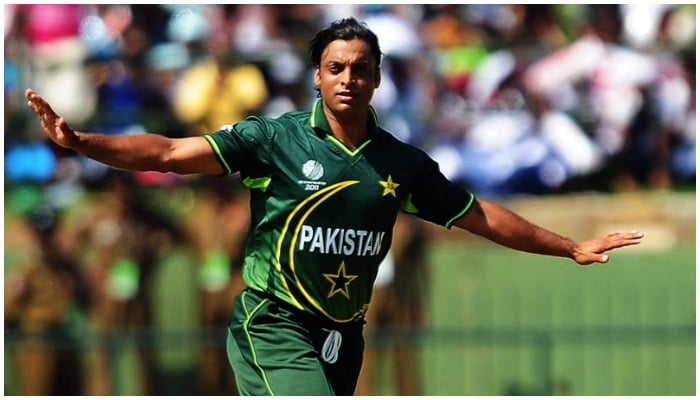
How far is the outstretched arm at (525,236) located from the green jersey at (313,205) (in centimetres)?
57

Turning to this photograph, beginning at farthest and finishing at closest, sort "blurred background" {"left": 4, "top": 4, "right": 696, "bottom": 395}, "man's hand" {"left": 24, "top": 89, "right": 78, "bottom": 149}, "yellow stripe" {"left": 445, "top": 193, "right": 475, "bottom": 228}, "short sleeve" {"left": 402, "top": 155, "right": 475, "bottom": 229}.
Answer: "blurred background" {"left": 4, "top": 4, "right": 696, "bottom": 395} < "yellow stripe" {"left": 445, "top": 193, "right": 475, "bottom": 228} < "short sleeve" {"left": 402, "top": 155, "right": 475, "bottom": 229} < "man's hand" {"left": 24, "top": 89, "right": 78, "bottom": 149}

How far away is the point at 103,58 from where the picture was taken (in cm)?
1266

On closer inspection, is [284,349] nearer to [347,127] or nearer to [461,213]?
[347,127]

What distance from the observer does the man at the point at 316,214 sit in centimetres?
654

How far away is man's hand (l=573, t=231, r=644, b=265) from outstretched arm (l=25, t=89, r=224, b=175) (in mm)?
1909

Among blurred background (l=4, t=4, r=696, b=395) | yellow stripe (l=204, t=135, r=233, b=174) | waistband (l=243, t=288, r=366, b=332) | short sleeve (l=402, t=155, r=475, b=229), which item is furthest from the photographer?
blurred background (l=4, t=4, r=696, b=395)

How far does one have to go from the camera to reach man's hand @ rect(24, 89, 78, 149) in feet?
19.7

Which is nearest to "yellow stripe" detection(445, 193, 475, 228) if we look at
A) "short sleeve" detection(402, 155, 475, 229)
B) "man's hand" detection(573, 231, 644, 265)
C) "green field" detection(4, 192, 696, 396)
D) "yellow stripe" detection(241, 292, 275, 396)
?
"short sleeve" detection(402, 155, 475, 229)

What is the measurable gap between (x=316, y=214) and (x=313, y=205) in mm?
44

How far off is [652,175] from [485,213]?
5925mm

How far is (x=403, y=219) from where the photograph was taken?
498 inches

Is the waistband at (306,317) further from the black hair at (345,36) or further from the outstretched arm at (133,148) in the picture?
the black hair at (345,36)

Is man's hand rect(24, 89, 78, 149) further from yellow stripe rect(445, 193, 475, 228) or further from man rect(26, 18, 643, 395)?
yellow stripe rect(445, 193, 475, 228)

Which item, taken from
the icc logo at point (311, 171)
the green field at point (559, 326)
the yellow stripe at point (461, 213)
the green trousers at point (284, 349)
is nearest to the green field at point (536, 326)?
the green field at point (559, 326)
